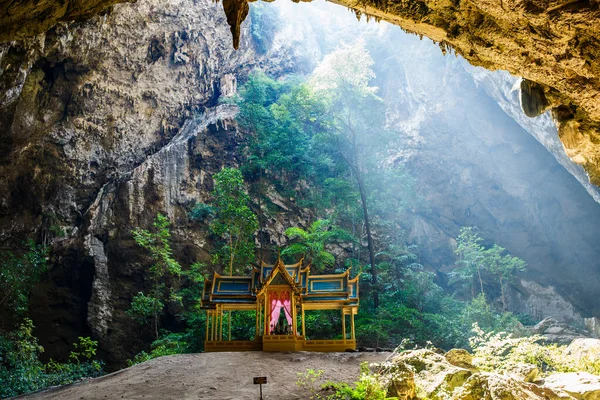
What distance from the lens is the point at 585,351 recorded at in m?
9.30

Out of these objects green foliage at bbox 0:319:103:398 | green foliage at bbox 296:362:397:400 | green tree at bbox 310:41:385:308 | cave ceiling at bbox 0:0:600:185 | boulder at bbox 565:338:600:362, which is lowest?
green foliage at bbox 0:319:103:398

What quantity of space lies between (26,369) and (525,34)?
14.9 m

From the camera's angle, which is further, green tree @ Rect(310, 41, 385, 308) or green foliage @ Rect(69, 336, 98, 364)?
green tree @ Rect(310, 41, 385, 308)

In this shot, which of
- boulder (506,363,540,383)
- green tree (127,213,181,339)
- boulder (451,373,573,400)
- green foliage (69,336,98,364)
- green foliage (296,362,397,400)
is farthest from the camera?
green tree (127,213,181,339)

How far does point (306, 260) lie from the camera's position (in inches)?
794

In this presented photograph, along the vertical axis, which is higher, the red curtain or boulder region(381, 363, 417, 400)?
the red curtain

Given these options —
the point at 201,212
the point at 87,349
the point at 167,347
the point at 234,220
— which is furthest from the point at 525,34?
the point at 201,212

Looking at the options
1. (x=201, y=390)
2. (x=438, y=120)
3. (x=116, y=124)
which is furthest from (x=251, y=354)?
(x=438, y=120)

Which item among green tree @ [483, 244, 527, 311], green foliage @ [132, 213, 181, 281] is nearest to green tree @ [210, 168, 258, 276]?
green foliage @ [132, 213, 181, 281]

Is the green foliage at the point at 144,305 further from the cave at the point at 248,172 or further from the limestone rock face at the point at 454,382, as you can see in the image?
the limestone rock face at the point at 454,382

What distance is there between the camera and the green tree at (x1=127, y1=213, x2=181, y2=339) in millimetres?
17203

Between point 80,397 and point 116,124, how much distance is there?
45.0 feet

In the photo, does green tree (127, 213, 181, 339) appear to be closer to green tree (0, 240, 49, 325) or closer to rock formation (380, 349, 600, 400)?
green tree (0, 240, 49, 325)

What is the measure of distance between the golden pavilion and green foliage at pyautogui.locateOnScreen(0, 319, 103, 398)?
14.3 ft
